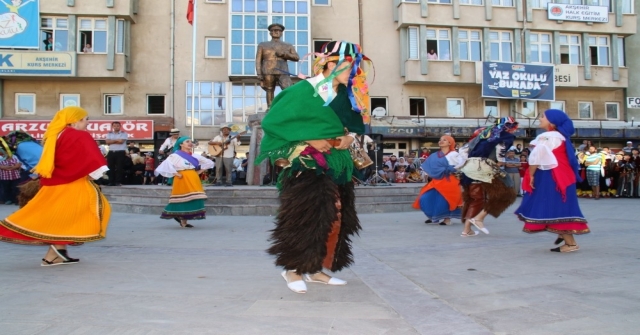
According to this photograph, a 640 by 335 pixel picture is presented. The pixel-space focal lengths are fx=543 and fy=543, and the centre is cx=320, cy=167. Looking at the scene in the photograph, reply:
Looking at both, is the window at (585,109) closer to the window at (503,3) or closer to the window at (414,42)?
the window at (503,3)

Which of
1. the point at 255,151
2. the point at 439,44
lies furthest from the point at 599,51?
the point at 255,151

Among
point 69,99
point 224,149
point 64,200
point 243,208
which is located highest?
point 69,99

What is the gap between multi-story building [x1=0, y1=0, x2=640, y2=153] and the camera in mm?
28438

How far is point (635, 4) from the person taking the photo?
108 ft

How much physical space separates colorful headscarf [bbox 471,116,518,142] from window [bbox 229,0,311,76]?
838 inches

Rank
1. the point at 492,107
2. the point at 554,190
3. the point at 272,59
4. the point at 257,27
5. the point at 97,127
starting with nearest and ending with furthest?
the point at 554,190
the point at 272,59
the point at 97,127
the point at 257,27
the point at 492,107

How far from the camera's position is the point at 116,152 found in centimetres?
1424

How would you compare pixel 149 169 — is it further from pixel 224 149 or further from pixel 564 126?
pixel 564 126

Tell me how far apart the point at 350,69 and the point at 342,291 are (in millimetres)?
1757

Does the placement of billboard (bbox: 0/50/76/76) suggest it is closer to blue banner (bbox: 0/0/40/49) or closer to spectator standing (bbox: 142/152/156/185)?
blue banner (bbox: 0/0/40/49)

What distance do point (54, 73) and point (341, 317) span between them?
28.6 metres

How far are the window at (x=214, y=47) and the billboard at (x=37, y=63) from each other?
676 centimetres

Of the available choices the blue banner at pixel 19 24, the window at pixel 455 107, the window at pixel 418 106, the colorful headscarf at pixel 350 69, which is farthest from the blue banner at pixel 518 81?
the colorful headscarf at pixel 350 69

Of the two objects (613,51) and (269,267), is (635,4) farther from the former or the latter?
(269,267)
